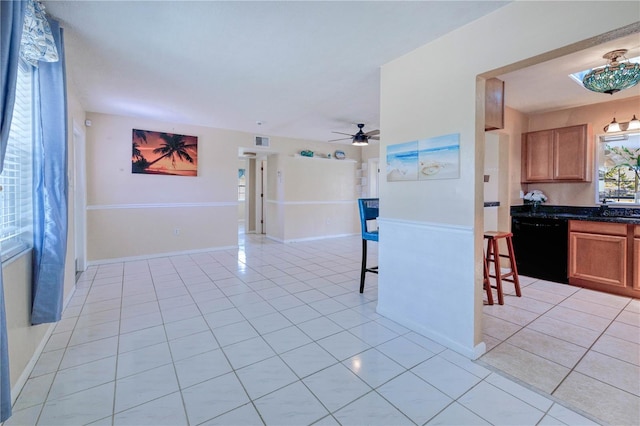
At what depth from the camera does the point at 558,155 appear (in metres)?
3.96

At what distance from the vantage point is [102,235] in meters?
4.69

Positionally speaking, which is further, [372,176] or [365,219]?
[372,176]

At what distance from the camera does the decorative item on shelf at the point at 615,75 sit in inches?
89.3

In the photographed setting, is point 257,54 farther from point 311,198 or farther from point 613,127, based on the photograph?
point 311,198

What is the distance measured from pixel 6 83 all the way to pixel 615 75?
395cm

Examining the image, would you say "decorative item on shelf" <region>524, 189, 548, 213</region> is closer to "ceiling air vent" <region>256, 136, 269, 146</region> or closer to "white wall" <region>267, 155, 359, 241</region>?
"white wall" <region>267, 155, 359, 241</region>

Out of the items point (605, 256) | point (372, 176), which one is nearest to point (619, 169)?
point (605, 256)

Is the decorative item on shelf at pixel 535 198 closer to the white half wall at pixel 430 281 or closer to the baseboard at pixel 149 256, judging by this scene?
the white half wall at pixel 430 281

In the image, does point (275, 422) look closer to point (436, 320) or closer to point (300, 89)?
point (436, 320)

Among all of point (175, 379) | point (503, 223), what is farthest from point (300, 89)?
point (503, 223)

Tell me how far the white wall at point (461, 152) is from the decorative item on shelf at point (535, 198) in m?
2.88

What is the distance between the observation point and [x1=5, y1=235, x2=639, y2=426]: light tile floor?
1.55m

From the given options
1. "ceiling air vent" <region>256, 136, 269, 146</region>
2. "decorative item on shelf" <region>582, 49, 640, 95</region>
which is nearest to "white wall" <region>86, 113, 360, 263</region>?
"ceiling air vent" <region>256, 136, 269, 146</region>

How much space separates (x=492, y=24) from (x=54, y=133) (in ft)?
10.2
